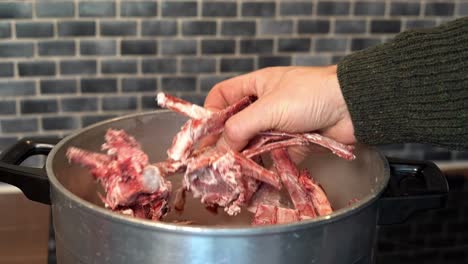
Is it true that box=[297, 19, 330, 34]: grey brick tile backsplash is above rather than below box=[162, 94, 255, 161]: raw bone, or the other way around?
above

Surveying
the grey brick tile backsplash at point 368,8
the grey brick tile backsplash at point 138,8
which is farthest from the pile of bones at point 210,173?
the grey brick tile backsplash at point 368,8

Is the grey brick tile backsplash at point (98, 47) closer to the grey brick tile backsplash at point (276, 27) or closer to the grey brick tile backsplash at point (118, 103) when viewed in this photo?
the grey brick tile backsplash at point (118, 103)

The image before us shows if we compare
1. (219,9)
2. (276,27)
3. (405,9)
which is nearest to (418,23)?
(405,9)

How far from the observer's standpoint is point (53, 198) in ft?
1.93

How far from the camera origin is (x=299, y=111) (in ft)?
2.11

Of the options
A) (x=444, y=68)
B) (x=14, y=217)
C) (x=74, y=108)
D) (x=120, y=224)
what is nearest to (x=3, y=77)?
(x=74, y=108)

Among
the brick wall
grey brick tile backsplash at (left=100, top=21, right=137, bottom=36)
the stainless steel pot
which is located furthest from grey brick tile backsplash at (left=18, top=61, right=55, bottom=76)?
the stainless steel pot

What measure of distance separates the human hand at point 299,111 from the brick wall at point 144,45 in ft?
1.33

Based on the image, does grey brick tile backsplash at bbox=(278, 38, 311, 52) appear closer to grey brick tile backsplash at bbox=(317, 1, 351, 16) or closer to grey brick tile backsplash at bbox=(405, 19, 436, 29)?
grey brick tile backsplash at bbox=(317, 1, 351, 16)

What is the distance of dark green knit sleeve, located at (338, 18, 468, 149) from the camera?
60 cm

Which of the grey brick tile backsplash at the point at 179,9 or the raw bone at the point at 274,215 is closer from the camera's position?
the raw bone at the point at 274,215

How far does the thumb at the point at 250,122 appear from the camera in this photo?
64 centimetres

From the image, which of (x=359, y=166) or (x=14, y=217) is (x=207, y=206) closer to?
(x=359, y=166)

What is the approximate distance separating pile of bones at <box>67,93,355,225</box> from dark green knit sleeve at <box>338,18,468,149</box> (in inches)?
2.5
